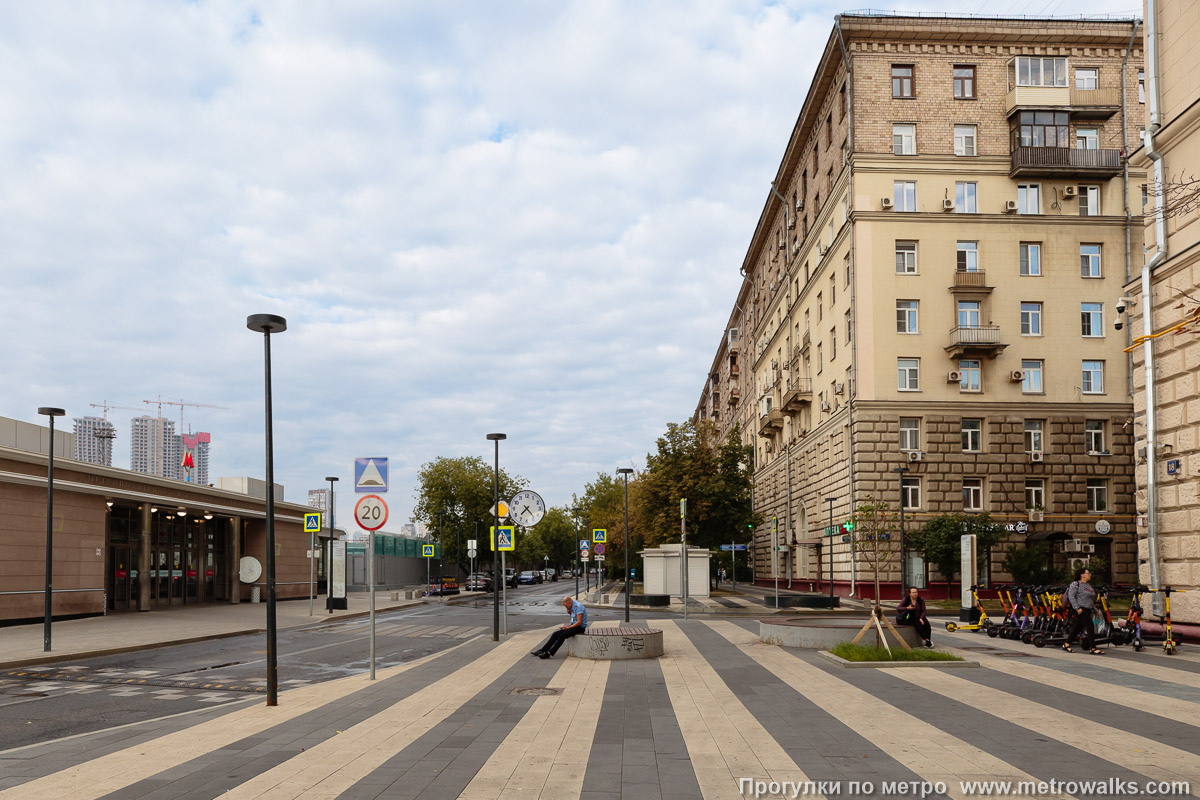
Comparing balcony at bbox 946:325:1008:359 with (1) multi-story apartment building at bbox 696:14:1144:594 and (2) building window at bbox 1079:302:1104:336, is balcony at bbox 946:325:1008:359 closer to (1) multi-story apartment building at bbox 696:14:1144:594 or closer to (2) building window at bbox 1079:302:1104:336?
(1) multi-story apartment building at bbox 696:14:1144:594

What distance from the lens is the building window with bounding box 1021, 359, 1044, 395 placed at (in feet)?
131

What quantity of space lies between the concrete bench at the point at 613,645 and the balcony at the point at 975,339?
2656cm

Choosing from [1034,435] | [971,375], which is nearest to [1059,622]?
[971,375]

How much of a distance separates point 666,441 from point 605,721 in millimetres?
41600

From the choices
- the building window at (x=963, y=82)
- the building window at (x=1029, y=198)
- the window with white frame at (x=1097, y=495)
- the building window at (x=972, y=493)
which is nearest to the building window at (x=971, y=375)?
the building window at (x=972, y=493)

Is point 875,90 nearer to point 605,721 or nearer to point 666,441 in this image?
point 666,441

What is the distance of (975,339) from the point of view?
3856 centimetres

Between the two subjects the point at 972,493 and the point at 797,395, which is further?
the point at 797,395

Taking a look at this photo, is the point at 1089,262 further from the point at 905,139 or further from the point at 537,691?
the point at 537,691

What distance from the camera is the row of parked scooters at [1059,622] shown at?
56.4ft

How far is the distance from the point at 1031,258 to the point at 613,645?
32230mm

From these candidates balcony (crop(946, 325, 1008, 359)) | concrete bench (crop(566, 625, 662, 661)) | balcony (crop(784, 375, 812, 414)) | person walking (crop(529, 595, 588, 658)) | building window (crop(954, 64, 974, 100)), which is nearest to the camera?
concrete bench (crop(566, 625, 662, 661))

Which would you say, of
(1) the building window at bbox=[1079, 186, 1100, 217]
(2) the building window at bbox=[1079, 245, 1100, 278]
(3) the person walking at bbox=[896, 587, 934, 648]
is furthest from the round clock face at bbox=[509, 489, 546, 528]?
(1) the building window at bbox=[1079, 186, 1100, 217]

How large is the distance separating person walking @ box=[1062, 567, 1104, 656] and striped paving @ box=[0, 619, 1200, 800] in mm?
2665
